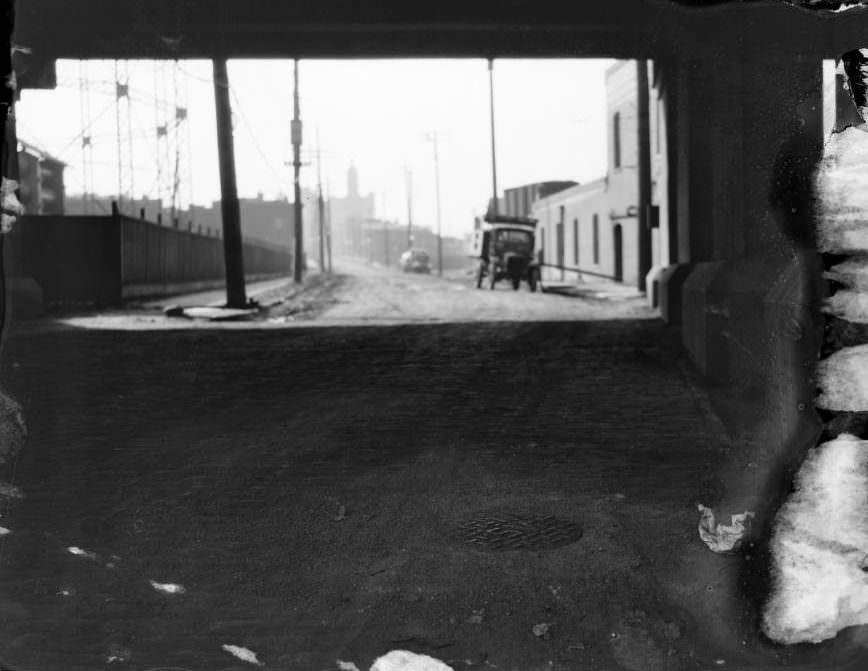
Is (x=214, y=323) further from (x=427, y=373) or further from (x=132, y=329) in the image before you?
(x=427, y=373)

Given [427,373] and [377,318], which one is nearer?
[427,373]

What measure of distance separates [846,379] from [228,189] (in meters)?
20.1

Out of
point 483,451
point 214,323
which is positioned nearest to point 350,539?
point 483,451

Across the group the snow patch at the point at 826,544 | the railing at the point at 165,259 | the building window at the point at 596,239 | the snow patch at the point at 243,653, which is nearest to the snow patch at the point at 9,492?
the snow patch at the point at 243,653

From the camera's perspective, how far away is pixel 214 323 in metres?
19.0

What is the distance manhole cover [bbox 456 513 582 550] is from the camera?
5.18m

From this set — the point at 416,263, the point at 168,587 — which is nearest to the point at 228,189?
the point at 168,587

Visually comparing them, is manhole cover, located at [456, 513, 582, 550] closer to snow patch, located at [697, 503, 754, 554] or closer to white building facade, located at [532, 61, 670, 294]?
snow patch, located at [697, 503, 754, 554]

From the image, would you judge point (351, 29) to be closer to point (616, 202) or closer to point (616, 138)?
point (616, 202)

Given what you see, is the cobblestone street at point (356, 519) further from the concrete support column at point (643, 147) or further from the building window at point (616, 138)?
the building window at point (616, 138)

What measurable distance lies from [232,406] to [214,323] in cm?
990

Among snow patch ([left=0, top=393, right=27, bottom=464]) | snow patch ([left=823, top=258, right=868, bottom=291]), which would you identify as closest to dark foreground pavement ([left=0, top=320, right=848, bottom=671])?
snow patch ([left=0, top=393, right=27, bottom=464])

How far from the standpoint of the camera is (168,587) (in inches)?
185

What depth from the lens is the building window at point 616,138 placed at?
39.7 m
